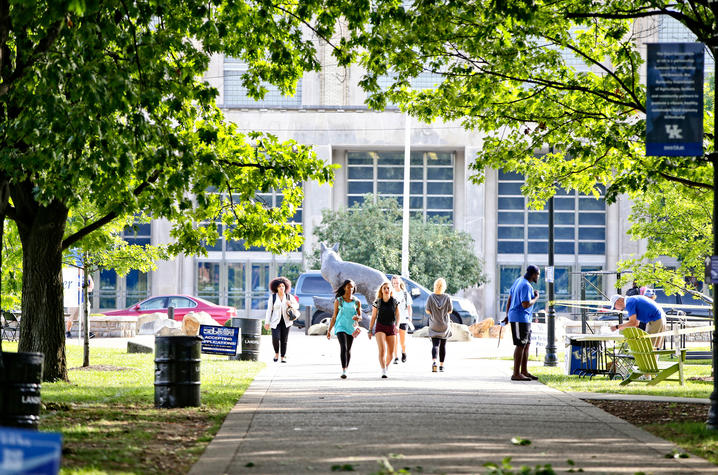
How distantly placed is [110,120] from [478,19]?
534 cm

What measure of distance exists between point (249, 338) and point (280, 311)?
1.95m

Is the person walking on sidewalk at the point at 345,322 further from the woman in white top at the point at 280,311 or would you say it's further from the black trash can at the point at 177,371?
the black trash can at the point at 177,371

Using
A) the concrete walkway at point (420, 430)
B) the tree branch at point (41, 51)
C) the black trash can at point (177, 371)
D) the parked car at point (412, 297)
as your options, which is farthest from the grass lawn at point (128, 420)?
the parked car at point (412, 297)

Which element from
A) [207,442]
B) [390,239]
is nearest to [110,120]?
[207,442]

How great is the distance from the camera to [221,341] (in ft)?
65.3

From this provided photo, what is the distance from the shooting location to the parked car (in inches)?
1395

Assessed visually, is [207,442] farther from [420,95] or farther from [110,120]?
[420,95]

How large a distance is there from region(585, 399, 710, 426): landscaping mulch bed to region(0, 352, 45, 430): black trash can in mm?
6224

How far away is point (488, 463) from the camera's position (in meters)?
7.68

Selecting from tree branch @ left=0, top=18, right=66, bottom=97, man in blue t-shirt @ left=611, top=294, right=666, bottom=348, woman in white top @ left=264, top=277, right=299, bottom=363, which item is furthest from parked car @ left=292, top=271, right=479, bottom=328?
tree branch @ left=0, top=18, right=66, bottom=97

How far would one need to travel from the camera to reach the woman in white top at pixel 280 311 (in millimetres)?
19531

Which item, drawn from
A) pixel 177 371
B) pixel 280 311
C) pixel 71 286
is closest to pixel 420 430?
pixel 177 371

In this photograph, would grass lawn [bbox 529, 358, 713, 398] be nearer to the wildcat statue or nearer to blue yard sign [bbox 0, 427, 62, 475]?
blue yard sign [bbox 0, 427, 62, 475]

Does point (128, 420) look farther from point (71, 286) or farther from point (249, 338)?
point (71, 286)
